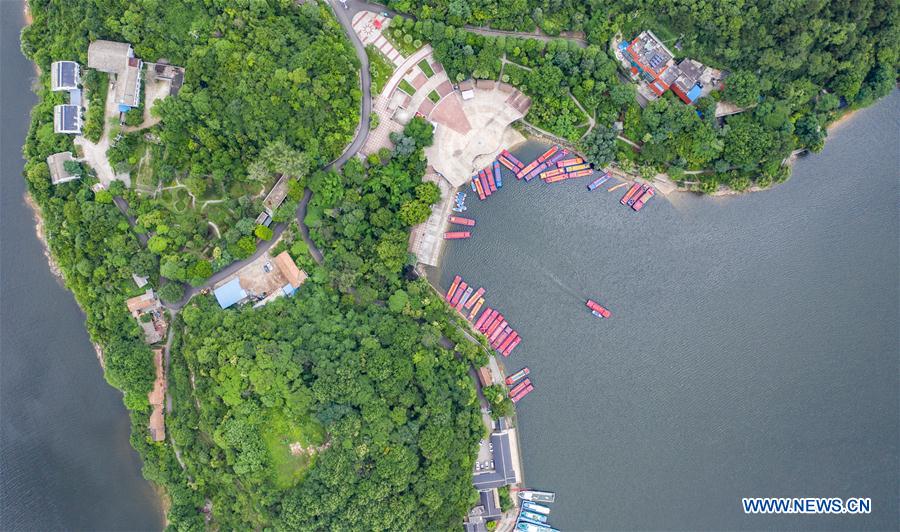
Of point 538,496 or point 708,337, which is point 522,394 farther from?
point 708,337

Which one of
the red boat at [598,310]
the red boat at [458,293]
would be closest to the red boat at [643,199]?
the red boat at [598,310]

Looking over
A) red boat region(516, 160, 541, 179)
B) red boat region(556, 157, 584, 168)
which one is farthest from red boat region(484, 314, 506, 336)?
red boat region(556, 157, 584, 168)

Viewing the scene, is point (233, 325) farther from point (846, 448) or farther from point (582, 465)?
point (846, 448)

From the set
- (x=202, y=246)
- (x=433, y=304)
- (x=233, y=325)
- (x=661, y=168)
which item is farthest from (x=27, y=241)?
(x=661, y=168)

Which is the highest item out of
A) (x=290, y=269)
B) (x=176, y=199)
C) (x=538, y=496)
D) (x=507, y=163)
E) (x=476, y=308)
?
(x=507, y=163)

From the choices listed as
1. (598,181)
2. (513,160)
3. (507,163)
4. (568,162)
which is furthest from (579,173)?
(507,163)

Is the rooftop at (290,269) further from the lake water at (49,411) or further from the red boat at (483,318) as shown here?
the lake water at (49,411)
